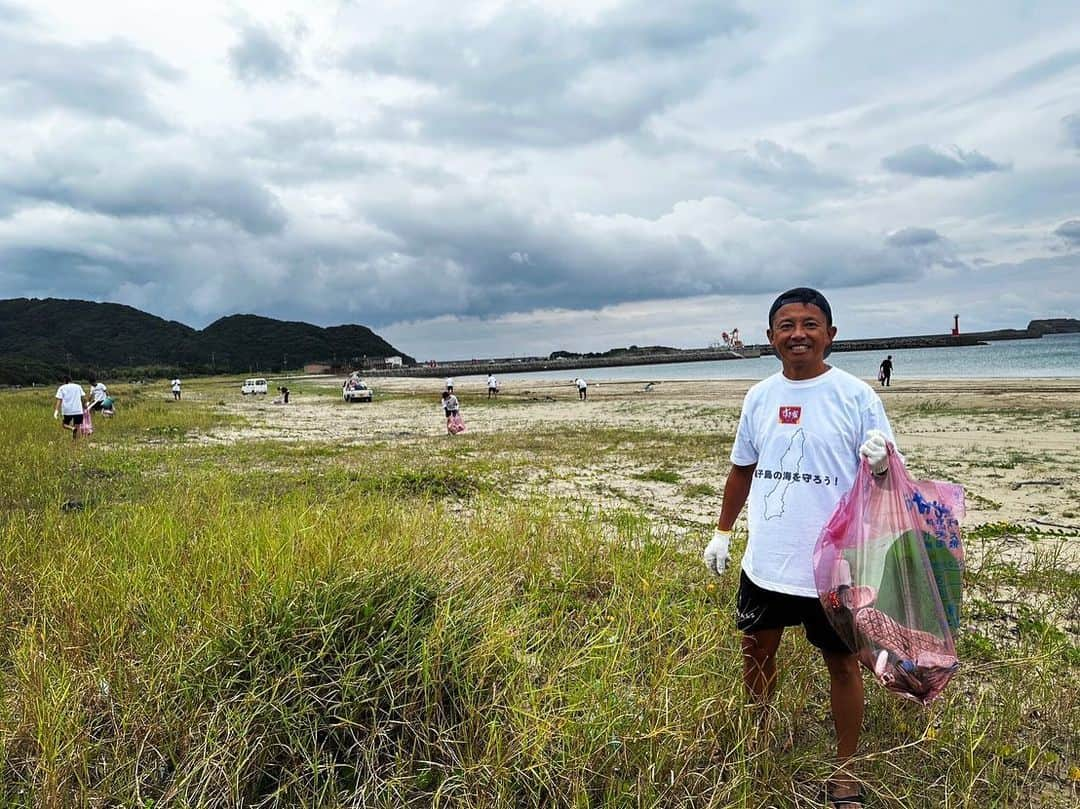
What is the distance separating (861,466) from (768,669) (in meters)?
0.98

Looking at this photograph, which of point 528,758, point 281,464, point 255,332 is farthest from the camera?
point 255,332

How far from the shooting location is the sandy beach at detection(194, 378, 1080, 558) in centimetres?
775

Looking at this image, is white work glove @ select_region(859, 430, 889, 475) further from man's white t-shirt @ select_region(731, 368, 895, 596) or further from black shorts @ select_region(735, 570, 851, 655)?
black shorts @ select_region(735, 570, 851, 655)

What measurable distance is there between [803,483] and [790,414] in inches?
11.0

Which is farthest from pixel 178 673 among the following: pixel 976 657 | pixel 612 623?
pixel 976 657

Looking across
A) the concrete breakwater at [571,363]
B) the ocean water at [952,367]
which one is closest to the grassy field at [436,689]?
the ocean water at [952,367]

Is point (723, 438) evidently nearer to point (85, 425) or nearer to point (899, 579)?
point (899, 579)

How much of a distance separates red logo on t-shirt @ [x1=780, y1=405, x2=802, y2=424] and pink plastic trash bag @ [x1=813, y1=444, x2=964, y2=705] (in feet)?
1.02

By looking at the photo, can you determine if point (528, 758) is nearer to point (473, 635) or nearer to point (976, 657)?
point (473, 635)

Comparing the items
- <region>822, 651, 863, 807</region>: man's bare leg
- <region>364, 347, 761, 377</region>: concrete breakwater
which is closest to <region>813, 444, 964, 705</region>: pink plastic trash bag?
<region>822, 651, 863, 807</region>: man's bare leg

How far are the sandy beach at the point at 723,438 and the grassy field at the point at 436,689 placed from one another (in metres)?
3.29

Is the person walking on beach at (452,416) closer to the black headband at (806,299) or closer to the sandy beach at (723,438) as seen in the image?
the sandy beach at (723,438)

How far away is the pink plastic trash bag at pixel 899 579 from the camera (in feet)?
6.87

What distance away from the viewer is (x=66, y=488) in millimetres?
7723
